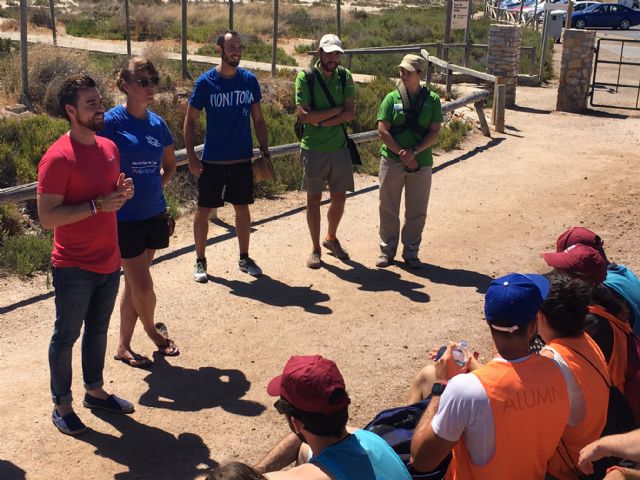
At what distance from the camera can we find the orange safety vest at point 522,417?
10.6 feet

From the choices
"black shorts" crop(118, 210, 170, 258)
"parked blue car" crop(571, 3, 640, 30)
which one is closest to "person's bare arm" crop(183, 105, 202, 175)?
"black shorts" crop(118, 210, 170, 258)

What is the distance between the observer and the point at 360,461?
9.87 feet

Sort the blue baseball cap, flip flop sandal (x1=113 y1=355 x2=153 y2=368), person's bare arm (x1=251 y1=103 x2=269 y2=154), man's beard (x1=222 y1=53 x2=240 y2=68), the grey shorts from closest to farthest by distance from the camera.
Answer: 1. the blue baseball cap
2. flip flop sandal (x1=113 y1=355 x2=153 y2=368)
3. man's beard (x1=222 y1=53 x2=240 y2=68)
4. person's bare arm (x1=251 y1=103 x2=269 y2=154)
5. the grey shorts

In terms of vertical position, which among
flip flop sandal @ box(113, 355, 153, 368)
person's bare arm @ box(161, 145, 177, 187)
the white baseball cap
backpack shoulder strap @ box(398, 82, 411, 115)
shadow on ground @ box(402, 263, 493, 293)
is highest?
the white baseball cap

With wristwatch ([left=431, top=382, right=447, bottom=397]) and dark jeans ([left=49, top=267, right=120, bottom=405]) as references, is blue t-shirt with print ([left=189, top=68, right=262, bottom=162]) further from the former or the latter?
wristwatch ([left=431, top=382, right=447, bottom=397])

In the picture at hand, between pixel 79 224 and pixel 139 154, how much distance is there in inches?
33.6

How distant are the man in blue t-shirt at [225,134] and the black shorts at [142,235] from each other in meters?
1.49

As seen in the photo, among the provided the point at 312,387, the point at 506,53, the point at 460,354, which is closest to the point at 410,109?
the point at 460,354

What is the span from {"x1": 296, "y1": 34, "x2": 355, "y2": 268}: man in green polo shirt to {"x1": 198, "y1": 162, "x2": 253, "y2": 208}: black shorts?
2.36 ft

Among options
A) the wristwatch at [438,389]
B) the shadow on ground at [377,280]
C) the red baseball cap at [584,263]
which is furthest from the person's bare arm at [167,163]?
the wristwatch at [438,389]

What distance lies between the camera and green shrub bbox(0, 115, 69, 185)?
984cm

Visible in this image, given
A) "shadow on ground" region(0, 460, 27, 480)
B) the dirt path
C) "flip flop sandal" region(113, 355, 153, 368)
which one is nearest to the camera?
"shadow on ground" region(0, 460, 27, 480)

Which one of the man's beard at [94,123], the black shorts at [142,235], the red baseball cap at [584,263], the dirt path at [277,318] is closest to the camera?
the red baseball cap at [584,263]

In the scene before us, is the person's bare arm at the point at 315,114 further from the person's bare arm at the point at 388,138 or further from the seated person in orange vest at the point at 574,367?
the seated person in orange vest at the point at 574,367
